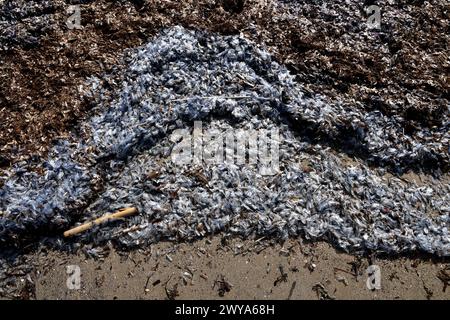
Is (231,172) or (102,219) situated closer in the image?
(102,219)

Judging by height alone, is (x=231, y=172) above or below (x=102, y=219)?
above

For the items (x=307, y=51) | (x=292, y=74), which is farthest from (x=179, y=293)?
(x=307, y=51)

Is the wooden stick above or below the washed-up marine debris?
below

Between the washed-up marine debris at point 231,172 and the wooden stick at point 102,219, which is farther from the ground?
the washed-up marine debris at point 231,172
